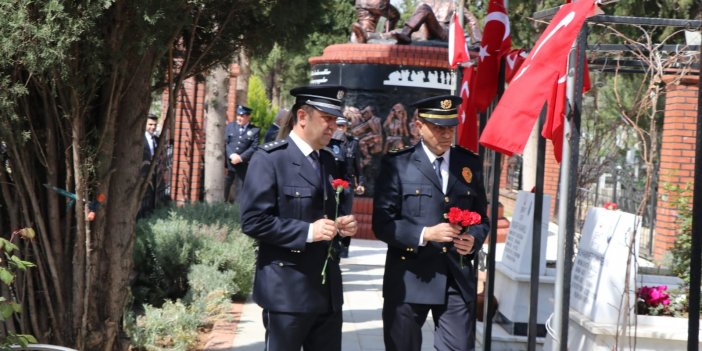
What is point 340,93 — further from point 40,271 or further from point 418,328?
point 40,271

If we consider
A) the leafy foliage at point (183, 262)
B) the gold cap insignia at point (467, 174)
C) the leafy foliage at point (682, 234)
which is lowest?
the leafy foliage at point (183, 262)

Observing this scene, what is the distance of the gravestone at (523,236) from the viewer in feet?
23.7

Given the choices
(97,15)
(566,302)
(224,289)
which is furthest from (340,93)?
(224,289)

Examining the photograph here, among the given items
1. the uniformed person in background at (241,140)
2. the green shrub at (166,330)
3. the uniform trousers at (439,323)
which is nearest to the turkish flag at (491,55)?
the uniform trousers at (439,323)

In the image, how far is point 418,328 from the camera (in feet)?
15.5

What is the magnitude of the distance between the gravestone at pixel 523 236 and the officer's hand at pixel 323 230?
3.47 metres

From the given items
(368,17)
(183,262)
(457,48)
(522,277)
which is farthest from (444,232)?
(368,17)

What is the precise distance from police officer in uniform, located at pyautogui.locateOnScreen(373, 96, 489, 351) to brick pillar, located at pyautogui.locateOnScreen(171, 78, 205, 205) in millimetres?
9299

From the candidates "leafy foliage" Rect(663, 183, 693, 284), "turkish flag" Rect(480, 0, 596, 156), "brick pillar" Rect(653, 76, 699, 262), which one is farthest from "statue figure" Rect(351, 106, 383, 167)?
"turkish flag" Rect(480, 0, 596, 156)

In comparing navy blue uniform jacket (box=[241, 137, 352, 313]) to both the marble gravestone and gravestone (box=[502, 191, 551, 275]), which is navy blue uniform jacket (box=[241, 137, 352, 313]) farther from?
gravestone (box=[502, 191, 551, 275])

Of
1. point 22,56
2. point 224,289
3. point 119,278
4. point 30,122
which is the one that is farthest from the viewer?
point 224,289

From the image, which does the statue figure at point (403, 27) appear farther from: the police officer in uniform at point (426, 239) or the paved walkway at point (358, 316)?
the police officer in uniform at point (426, 239)

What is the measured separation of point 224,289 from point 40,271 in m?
3.32

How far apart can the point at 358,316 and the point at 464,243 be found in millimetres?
4054
